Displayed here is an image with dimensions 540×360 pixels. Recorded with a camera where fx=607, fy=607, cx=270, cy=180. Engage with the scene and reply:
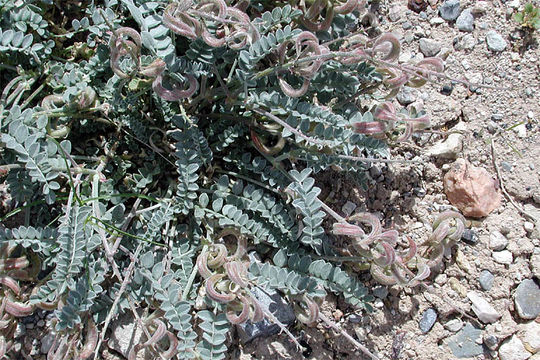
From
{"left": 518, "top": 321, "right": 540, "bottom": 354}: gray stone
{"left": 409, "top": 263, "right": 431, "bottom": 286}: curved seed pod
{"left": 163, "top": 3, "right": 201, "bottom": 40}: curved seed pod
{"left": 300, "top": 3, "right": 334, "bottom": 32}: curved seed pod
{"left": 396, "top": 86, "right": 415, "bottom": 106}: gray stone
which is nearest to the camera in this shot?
{"left": 163, "top": 3, "right": 201, "bottom": 40}: curved seed pod

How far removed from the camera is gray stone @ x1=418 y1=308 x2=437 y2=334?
8.80 feet

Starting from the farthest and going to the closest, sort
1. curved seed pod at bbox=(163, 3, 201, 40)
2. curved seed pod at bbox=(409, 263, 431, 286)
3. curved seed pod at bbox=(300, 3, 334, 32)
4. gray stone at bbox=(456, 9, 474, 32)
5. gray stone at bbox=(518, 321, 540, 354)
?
gray stone at bbox=(456, 9, 474, 32), gray stone at bbox=(518, 321, 540, 354), curved seed pod at bbox=(300, 3, 334, 32), curved seed pod at bbox=(409, 263, 431, 286), curved seed pod at bbox=(163, 3, 201, 40)

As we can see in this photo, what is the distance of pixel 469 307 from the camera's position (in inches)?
107

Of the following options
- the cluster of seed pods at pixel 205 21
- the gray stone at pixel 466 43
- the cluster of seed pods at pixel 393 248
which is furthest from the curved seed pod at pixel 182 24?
the gray stone at pixel 466 43

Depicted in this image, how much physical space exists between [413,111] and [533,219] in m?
0.83

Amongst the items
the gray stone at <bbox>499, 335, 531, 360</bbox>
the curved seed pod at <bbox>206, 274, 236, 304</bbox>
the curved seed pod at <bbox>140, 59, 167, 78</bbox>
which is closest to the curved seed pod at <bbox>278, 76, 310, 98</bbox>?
the curved seed pod at <bbox>140, 59, 167, 78</bbox>

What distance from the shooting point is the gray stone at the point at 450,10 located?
307 centimetres

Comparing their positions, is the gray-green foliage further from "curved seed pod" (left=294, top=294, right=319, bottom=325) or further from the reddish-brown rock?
the reddish-brown rock

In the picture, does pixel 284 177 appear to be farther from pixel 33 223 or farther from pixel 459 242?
pixel 33 223

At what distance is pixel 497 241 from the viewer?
2766 millimetres

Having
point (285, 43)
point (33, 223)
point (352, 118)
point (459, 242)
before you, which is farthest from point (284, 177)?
point (33, 223)

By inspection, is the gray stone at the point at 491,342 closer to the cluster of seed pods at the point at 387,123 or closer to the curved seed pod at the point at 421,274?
the curved seed pod at the point at 421,274

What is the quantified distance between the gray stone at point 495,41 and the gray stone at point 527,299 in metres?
1.14

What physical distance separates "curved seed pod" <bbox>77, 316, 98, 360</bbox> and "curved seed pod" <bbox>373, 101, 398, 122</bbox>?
54.3 inches
